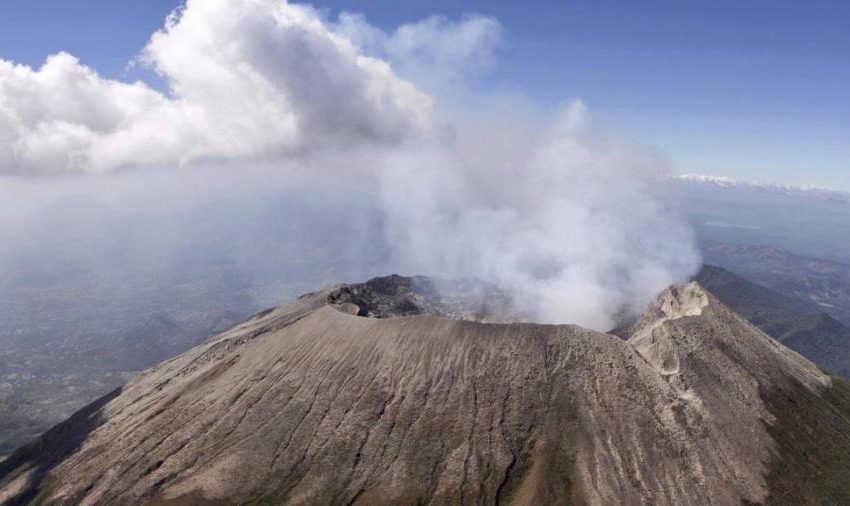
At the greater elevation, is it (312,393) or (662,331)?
(662,331)

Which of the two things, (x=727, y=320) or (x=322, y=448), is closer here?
(x=322, y=448)

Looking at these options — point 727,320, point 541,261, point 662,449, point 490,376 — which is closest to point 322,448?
point 490,376

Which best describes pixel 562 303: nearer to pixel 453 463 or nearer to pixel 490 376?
pixel 490 376

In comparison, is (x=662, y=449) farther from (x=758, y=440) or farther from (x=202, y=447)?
(x=202, y=447)

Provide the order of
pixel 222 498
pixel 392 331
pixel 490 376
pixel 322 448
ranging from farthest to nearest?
pixel 392 331, pixel 490 376, pixel 322 448, pixel 222 498

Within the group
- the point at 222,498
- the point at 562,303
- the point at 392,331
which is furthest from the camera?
the point at 562,303

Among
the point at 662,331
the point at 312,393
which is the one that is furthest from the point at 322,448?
the point at 662,331

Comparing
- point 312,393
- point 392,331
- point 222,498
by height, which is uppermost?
point 392,331
